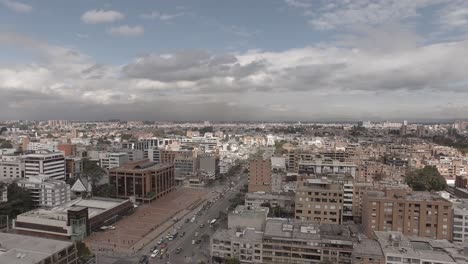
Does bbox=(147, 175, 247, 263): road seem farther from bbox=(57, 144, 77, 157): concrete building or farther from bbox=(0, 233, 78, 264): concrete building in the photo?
bbox=(57, 144, 77, 157): concrete building

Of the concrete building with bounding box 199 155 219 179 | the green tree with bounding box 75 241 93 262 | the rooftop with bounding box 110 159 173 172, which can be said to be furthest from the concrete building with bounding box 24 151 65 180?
the green tree with bounding box 75 241 93 262

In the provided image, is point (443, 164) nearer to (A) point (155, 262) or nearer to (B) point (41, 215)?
(A) point (155, 262)

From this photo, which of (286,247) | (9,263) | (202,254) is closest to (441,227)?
(286,247)

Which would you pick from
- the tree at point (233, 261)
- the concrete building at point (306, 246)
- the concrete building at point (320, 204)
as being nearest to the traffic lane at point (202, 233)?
the tree at point (233, 261)

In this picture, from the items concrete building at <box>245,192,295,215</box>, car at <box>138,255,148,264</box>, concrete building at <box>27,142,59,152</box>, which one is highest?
concrete building at <box>27,142,59,152</box>

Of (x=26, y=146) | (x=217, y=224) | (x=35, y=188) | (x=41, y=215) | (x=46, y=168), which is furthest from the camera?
(x=26, y=146)

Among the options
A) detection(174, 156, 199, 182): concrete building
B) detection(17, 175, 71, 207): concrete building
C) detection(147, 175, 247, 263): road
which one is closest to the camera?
detection(147, 175, 247, 263): road

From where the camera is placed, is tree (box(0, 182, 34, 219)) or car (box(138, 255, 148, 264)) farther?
tree (box(0, 182, 34, 219))
